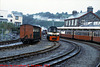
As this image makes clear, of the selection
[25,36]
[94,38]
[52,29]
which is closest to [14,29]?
[52,29]

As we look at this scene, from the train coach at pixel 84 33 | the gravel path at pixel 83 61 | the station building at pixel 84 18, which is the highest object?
the station building at pixel 84 18

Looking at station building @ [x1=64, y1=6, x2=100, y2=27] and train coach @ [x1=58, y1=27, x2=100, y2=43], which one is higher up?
station building @ [x1=64, y1=6, x2=100, y2=27]

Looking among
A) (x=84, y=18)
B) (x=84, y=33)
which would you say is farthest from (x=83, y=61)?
(x=84, y=18)

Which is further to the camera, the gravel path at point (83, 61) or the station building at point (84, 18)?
the station building at point (84, 18)

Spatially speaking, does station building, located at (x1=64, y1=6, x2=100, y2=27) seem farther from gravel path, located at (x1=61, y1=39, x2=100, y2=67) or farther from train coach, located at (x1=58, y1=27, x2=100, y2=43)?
gravel path, located at (x1=61, y1=39, x2=100, y2=67)

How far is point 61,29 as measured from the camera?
34406 millimetres

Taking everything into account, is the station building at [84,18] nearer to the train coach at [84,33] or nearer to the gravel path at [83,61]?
the train coach at [84,33]

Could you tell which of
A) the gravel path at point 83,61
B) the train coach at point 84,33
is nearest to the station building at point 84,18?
the train coach at point 84,33

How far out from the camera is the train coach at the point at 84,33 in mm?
21031

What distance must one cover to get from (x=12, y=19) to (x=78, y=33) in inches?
1132

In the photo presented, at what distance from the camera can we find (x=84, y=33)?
24.7 metres

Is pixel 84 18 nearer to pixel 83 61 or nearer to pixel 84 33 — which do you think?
pixel 84 33

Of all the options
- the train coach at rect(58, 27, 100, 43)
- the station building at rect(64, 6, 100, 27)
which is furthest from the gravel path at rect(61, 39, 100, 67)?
the station building at rect(64, 6, 100, 27)

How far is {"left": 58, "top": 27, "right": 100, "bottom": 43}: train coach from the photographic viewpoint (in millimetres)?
21031
